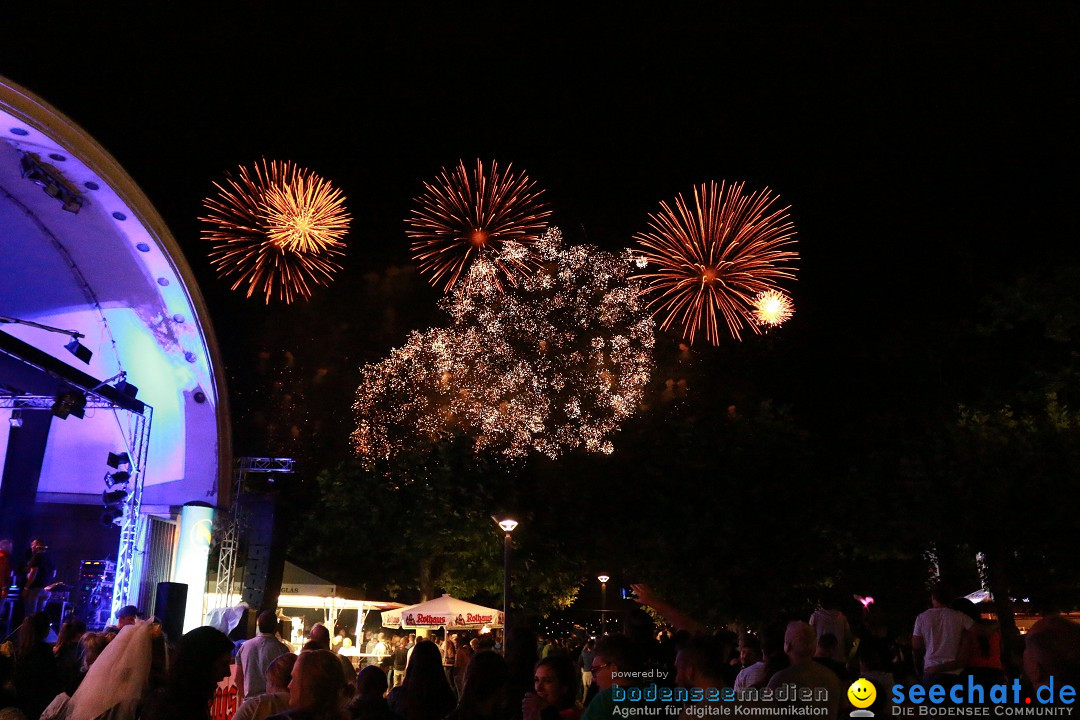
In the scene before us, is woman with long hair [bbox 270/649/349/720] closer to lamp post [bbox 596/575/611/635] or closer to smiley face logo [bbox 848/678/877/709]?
smiley face logo [bbox 848/678/877/709]

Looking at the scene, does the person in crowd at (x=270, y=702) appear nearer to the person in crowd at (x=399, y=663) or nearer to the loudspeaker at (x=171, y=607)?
the loudspeaker at (x=171, y=607)


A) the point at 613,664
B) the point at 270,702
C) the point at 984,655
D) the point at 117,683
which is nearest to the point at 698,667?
the point at 613,664

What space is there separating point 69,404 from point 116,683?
1150 cm

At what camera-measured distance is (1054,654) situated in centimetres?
326

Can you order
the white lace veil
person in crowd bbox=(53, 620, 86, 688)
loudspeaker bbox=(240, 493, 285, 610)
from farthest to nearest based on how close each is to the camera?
1. loudspeaker bbox=(240, 493, 285, 610)
2. person in crowd bbox=(53, 620, 86, 688)
3. the white lace veil

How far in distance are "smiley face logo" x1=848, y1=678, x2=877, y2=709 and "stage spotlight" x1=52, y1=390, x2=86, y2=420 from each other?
13.5 metres

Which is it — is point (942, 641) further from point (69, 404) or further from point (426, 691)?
point (69, 404)

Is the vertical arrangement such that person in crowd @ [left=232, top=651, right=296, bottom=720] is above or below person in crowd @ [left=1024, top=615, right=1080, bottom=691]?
below

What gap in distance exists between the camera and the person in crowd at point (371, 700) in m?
5.12

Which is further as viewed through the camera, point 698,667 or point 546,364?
point 546,364

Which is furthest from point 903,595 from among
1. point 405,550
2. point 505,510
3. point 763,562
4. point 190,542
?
point 190,542

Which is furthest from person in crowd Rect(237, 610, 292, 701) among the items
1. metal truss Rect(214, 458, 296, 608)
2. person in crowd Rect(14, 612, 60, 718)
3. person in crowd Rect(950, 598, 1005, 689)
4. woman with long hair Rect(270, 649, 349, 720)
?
metal truss Rect(214, 458, 296, 608)

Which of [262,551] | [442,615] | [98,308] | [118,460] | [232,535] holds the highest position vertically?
[98,308]

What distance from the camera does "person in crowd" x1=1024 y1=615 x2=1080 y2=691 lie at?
10.6ft
